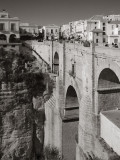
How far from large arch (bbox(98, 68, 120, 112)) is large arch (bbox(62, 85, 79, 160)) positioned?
654 cm

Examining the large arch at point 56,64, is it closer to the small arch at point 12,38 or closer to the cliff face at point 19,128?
the cliff face at point 19,128

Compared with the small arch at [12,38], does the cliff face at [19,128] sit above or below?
below

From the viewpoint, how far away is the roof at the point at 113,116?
14.8m

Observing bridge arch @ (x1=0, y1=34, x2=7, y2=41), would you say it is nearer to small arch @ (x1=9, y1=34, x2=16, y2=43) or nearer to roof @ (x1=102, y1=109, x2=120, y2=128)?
small arch @ (x1=9, y1=34, x2=16, y2=43)

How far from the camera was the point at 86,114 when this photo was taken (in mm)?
18391

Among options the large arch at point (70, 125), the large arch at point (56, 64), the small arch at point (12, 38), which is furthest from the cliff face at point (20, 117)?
the small arch at point (12, 38)

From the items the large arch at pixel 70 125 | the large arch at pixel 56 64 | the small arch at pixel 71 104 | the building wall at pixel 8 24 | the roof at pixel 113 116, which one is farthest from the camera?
the building wall at pixel 8 24

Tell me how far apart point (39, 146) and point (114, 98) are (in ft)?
51.3

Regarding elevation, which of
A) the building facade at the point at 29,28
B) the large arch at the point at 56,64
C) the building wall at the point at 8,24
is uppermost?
the building facade at the point at 29,28

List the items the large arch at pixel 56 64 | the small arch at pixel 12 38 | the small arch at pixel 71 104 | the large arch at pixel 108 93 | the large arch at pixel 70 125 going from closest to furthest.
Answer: the large arch at pixel 108 93 → the large arch at pixel 70 125 → the small arch at pixel 71 104 → the large arch at pixel 56 64 → the small arch at pixel 12 38

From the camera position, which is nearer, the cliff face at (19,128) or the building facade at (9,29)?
the cliff face at (19,128)

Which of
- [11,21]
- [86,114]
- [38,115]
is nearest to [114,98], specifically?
[86,114]

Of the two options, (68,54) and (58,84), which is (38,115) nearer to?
(58,84)

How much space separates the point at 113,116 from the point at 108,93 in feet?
6.39
